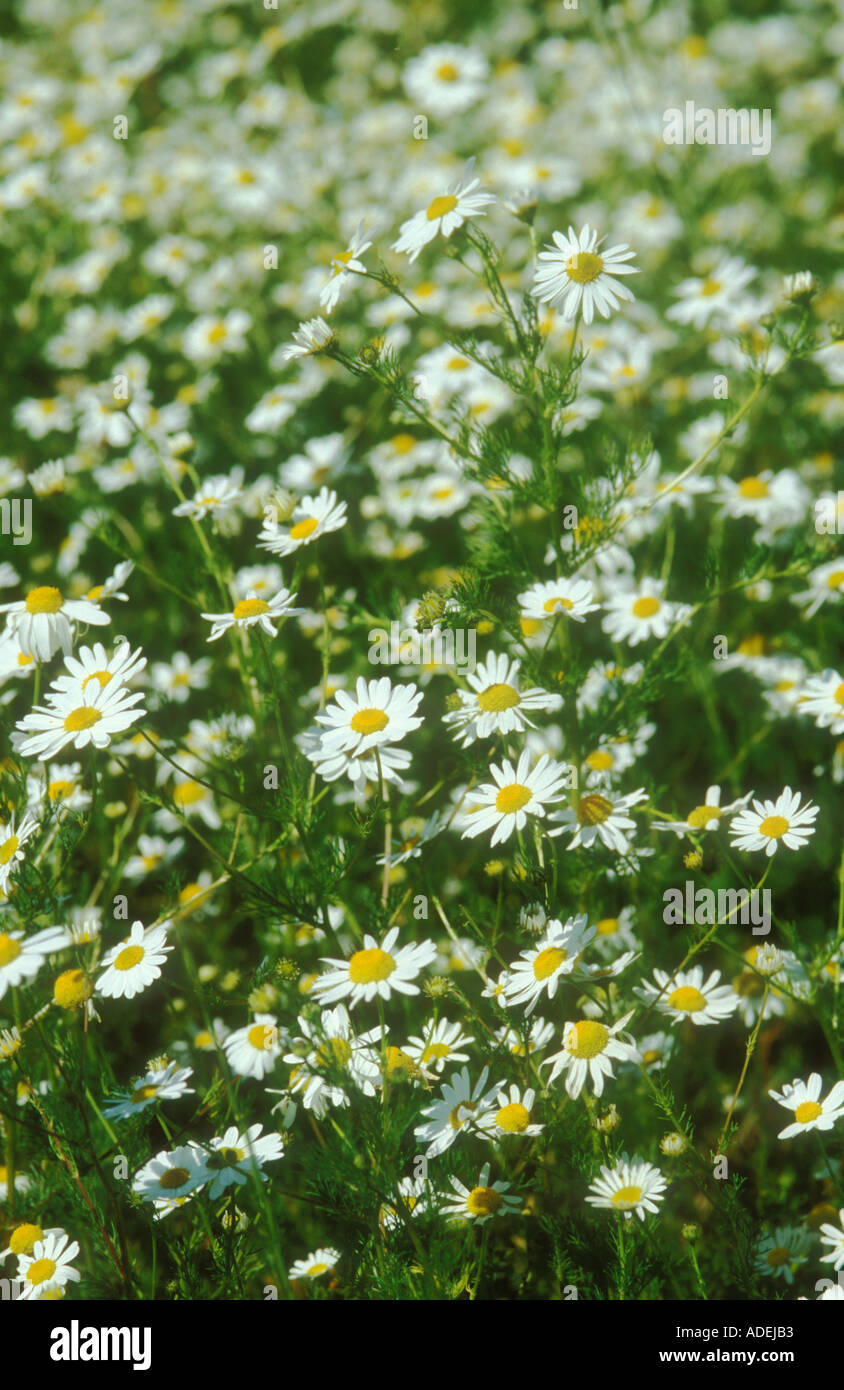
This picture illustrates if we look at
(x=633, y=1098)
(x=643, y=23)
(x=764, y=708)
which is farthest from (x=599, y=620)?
(x=643, y=23)

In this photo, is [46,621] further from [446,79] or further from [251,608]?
[446,79]

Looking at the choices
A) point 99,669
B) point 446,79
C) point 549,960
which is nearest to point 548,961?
point 549,960

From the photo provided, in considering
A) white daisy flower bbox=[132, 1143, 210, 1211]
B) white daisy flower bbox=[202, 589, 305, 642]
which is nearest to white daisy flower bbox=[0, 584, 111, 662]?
white daisy flower bbox=[202, 589, 305, 642]

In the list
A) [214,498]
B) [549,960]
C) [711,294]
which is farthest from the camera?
[711,294]

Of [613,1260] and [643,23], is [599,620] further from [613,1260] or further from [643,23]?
[643,23]

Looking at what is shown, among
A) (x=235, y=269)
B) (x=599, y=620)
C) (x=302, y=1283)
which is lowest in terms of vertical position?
(x=302, y=1283)

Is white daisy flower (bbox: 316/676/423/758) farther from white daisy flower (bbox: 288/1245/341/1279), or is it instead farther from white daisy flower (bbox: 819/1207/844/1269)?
white daisy flower (bbox: 819/1207/844/1269)
